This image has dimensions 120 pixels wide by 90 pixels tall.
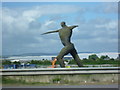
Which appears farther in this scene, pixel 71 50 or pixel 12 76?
pixel 71 50

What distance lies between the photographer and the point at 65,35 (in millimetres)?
16672

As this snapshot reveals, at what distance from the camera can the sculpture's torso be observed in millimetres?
16672

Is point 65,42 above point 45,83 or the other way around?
above

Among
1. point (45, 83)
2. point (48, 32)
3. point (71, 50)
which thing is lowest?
point (45, 83)

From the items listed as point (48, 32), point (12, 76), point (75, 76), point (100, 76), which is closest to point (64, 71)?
point (75, 76)

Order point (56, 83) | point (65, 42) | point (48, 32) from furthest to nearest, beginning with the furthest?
1. point (48, 32)
2. point (65, 42)
3. point (56, 83)

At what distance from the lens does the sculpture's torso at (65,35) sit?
1667cm

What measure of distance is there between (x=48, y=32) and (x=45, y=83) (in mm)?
5217

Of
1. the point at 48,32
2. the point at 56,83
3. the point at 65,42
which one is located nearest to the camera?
the point at 56,83

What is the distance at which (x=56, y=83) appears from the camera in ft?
45.4

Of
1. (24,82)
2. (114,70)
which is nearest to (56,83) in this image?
(24,82)

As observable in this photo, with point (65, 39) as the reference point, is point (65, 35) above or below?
above

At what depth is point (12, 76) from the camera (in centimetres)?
1435

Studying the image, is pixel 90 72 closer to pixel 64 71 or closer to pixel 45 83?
pixel 64 71
